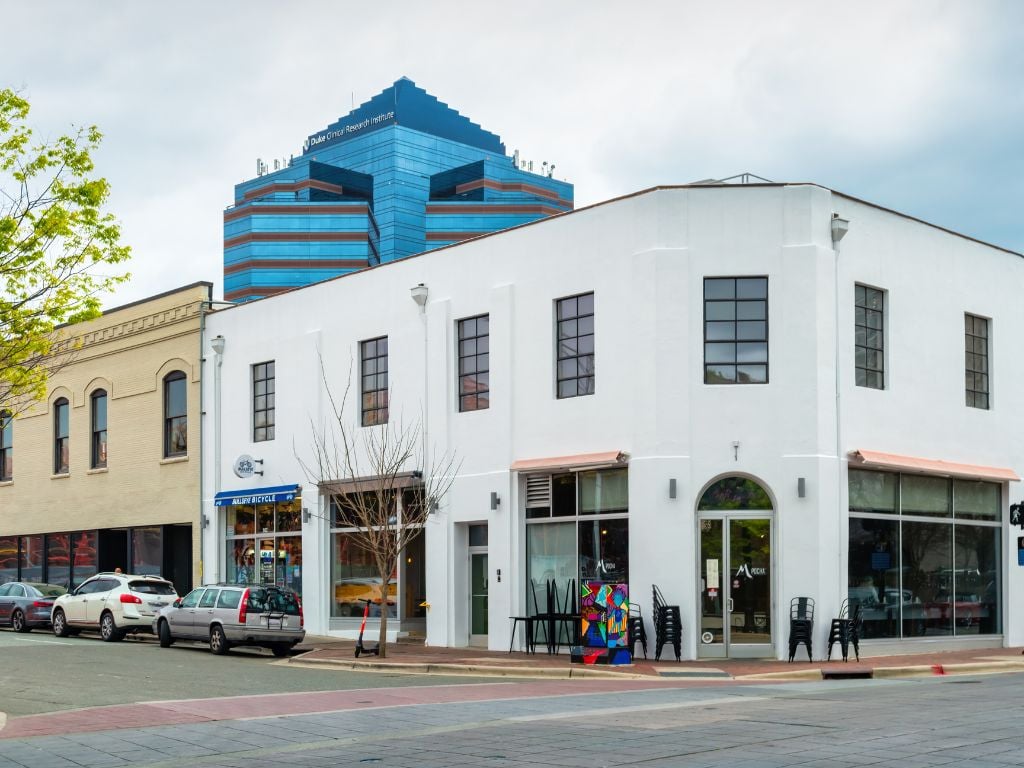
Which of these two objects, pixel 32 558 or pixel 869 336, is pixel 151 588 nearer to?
pixel 32 558

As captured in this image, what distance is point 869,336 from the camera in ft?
80.7

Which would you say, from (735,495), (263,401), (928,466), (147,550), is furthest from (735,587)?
(147,550)

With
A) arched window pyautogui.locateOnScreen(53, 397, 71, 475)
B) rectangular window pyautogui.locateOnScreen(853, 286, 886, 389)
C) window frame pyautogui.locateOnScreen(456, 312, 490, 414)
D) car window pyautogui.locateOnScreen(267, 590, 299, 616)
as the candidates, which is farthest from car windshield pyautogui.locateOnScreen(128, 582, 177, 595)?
rectangular window pyautogui.locateOnScreen(853, 286, 886, 389)

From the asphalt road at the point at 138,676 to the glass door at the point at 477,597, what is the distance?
421 centimetres

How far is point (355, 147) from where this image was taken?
475 ft

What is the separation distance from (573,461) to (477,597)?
4.50 metres

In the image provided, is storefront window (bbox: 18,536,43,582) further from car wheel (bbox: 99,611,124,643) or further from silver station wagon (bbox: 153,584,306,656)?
silver station wagon (bbox: 153,584,306,656)

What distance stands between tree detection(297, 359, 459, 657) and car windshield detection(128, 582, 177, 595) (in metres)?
4.10

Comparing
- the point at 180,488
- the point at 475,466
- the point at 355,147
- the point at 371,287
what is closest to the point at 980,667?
the point at 475,466

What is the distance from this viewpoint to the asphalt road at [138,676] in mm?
17250

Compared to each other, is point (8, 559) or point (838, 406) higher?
point (838, 406)

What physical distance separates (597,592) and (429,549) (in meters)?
5.99

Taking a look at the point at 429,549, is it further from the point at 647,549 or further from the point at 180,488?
the point at 180,488

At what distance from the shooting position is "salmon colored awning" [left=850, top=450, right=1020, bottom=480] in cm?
2347
